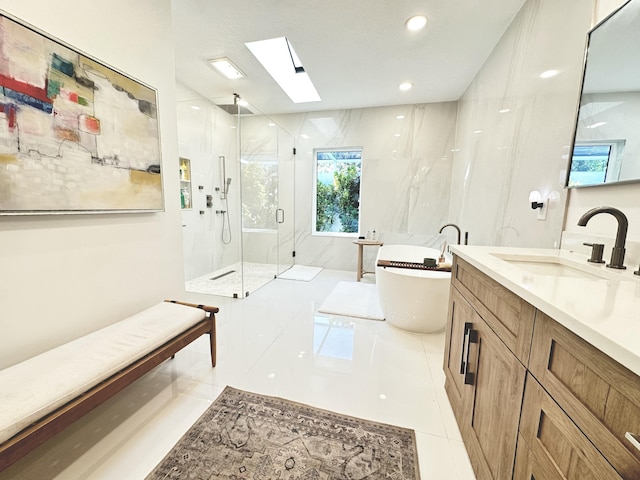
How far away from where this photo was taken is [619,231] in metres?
1.08

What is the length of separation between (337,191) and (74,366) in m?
4.20

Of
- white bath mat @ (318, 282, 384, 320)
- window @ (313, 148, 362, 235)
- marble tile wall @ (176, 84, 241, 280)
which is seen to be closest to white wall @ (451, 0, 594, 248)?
white bath mat @ (318, 282, 384, 320)

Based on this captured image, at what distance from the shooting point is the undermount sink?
4.09 ft

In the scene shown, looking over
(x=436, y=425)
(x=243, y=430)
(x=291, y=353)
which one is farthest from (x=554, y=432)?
(x=291, y=353)

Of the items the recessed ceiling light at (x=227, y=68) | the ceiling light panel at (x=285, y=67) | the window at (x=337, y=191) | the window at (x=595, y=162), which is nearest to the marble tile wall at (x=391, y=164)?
the window at (x=337, y=191)

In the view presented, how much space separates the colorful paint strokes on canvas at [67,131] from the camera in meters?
1.18

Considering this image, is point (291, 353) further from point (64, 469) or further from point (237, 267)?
point (237, 267)

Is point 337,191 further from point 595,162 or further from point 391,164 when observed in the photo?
point 595,162

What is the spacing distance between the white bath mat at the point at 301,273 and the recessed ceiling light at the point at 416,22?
11.0 feet

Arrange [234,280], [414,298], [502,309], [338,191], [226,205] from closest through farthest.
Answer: [502,309], [414,298], [234,280], [226,205], [338,191]

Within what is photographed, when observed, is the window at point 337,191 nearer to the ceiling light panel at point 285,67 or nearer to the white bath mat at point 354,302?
the ceiling light panel at point 285,67

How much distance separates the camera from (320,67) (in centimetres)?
308

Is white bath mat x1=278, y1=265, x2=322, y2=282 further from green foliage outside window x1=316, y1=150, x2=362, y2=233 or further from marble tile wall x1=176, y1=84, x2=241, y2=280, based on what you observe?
marble tile wall x1=176, y1=84, x2=241, y2=280

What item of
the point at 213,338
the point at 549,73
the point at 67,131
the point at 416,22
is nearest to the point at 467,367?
the point at 213,338
